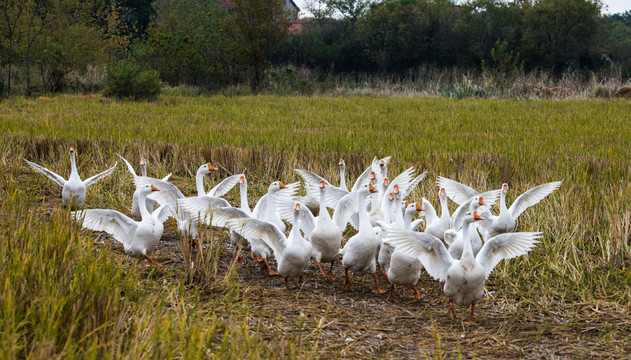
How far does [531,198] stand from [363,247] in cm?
144

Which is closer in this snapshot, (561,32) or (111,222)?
(111,222)

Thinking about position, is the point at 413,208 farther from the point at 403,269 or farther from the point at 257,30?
the point at 257,30

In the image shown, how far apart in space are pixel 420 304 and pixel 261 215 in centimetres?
142

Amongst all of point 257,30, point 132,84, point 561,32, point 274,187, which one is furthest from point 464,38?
point 274,187

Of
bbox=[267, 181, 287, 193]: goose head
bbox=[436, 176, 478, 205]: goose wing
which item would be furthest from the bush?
bbox=[436, 176, 478, 205]: goose wing

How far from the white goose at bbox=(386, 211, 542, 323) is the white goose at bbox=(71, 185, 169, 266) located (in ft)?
5.51

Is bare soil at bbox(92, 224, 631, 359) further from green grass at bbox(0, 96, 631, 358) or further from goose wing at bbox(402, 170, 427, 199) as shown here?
goose wing at bbox(402, 170, 427, 199)

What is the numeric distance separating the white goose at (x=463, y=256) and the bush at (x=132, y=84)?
→ 13395mm

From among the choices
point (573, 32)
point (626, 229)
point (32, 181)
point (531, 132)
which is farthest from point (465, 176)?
point (573, 32)

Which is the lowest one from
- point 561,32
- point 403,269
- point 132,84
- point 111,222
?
point 403,269

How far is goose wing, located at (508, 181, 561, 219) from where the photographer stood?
13.9 feet

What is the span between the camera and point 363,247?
148 inches

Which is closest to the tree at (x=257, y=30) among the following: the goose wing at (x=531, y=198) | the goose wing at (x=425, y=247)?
the goose wing at (x=531, y=198)

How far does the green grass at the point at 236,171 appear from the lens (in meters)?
2.37
